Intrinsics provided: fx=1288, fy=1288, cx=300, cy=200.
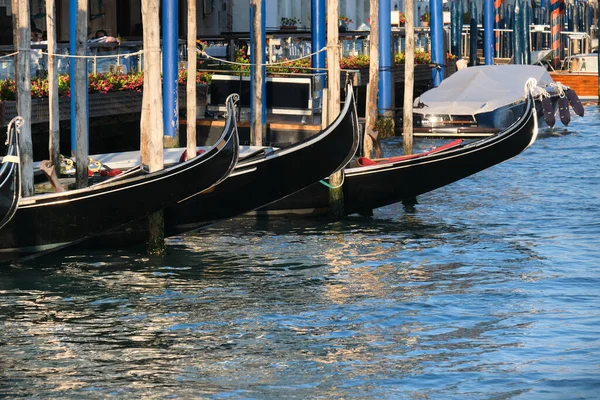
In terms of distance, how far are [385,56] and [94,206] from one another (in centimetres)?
1337

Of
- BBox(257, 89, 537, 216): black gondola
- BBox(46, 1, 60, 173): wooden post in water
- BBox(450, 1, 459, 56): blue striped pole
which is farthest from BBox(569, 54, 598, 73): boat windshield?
BBox(46, 1, 60, 173): wooden post in water

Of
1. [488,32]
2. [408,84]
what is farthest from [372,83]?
[488,32]

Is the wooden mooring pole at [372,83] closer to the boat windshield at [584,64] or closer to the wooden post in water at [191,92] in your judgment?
the wooden post in water at [191,92]

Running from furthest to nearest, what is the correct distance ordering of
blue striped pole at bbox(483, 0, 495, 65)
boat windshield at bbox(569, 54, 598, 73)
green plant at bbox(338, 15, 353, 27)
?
1. boat windshield at bbox(569, 54, 598, 73)
2. green plant at bbox(338, 15, 353, 27)
3. blue striped pole at bbox(483, 0, 495, 65)

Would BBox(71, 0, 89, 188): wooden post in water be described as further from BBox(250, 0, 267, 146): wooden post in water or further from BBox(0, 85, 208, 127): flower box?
BBox(250, 0, 267, 146): wooden post in water

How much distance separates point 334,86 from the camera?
650 inches

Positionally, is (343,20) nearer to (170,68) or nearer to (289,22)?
(289,22)

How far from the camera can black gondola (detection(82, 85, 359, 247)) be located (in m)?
15.0

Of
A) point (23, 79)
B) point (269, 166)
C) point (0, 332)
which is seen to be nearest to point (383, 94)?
point (269, 166)

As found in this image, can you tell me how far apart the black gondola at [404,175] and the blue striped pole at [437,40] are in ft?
41.5

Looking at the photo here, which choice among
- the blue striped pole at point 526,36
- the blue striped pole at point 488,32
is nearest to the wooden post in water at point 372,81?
the blue striped pole at point 488,32

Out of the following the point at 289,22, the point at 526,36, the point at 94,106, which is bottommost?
the point at 94,106

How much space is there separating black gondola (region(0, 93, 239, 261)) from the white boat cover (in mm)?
14363

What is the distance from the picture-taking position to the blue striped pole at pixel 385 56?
2550 centimetres
